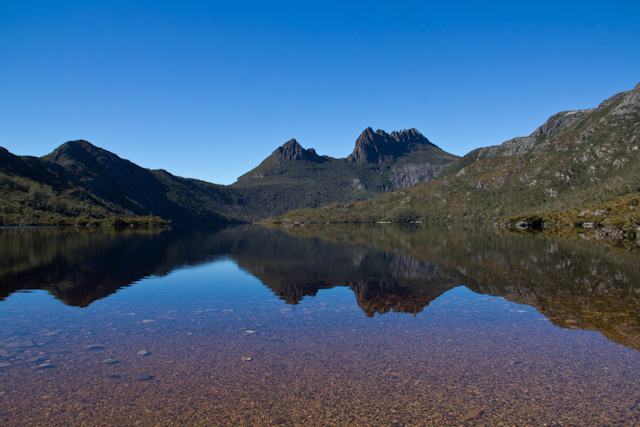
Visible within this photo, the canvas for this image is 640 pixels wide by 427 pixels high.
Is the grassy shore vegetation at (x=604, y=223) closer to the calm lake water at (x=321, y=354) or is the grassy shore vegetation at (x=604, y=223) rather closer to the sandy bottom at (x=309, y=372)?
the calm lake water at (x=321, y=354)

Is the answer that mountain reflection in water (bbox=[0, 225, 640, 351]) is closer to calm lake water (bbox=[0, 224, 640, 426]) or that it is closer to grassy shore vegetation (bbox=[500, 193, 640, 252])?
calm lake water (bbox=[0, 224, 640, 426])

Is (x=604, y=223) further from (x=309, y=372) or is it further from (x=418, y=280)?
(x=309, y=372)

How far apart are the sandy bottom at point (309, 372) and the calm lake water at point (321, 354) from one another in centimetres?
6

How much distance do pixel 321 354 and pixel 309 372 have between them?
176cm

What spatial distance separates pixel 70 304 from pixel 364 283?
21.8m

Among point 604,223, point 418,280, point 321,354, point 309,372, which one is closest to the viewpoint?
point 309,372

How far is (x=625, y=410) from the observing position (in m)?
9.53

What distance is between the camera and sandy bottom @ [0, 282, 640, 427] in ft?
30.7

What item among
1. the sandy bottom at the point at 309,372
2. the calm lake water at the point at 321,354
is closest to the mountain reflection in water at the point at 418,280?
the calm lake water at the point at 321,354

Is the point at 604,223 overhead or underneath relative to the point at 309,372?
overhead

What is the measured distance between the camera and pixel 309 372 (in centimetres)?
1197

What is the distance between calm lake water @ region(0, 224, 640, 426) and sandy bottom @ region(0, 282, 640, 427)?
0.06 m

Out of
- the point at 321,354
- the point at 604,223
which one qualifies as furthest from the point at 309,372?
the point at 604,223

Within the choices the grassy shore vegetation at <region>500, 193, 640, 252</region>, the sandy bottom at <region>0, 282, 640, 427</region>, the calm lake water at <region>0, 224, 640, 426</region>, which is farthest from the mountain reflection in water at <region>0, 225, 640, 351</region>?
the grassy shore vegetation at <region>500, 193, 640, 252</region>
